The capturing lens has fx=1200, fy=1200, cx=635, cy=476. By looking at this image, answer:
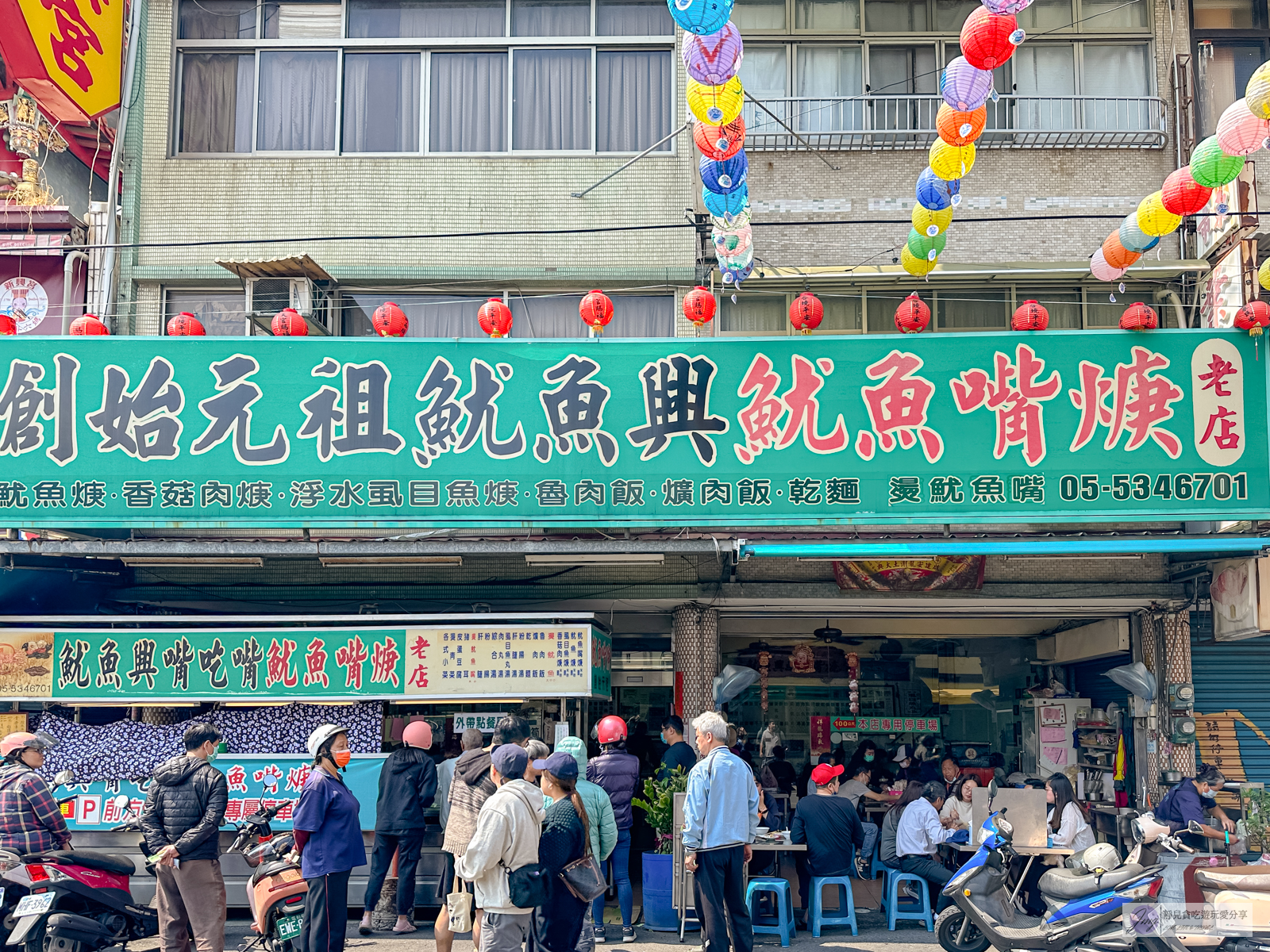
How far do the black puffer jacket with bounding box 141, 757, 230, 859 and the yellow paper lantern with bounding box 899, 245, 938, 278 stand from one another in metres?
8.24

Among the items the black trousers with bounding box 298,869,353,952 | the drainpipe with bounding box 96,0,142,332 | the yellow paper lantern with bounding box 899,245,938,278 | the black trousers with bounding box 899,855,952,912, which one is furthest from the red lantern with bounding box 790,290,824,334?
the drainpipe with bounding box 96,0,142,332

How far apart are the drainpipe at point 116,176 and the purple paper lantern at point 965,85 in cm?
960

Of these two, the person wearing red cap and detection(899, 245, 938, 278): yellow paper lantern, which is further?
detection(899, 245, 938, 278): yellow paper lantern

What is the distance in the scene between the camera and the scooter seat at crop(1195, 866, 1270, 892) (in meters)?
8.79

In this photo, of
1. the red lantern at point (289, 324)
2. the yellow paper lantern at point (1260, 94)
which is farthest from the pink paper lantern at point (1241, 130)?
the red lantern at point (289, 324)

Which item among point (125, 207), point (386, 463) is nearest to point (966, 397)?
point (386, 463)

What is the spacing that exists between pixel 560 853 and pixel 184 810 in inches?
119

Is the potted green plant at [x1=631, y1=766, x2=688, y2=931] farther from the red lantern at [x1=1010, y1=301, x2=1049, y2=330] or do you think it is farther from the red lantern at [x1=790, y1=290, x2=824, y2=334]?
the red lantern at [x1=1010, y1=301, x2=1049, y2=330]

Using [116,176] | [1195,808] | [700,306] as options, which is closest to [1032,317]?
[700,306]

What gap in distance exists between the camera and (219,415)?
1166 cm

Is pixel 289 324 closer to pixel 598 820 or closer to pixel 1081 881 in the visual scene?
pixel 598 820

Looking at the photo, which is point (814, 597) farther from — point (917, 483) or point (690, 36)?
point (690, 36)

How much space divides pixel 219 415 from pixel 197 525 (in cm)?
108

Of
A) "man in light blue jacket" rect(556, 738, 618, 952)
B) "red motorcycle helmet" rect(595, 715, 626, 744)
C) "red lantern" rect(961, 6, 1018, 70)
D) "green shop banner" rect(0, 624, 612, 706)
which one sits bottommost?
"man in light blue jacket" rect(556, 738, 618, 952)
